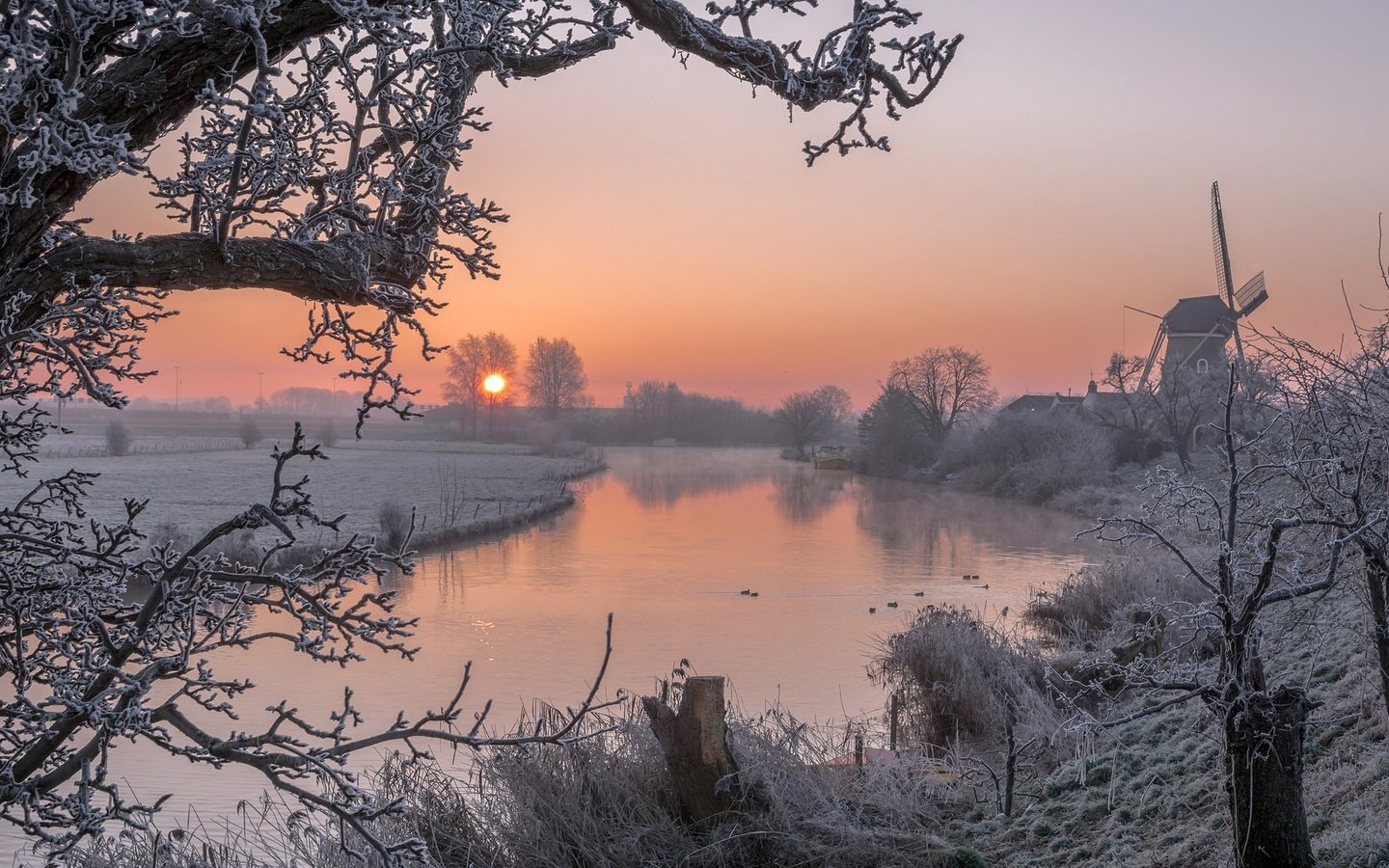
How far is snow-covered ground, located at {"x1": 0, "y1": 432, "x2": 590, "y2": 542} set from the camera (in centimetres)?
2611

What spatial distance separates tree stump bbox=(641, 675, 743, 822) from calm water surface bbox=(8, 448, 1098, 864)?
2.83 meters

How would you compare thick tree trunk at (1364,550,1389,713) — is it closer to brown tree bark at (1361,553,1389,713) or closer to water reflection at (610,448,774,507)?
brown tree bark at (1361,553,1389,713)

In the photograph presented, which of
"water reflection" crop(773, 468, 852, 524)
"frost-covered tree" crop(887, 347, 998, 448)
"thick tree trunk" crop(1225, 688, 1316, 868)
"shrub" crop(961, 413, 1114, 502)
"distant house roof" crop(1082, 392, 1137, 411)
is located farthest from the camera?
"frost-covered tree" crop(887, 347, 998, 448)

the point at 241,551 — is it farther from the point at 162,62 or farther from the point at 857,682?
the point at 162,62

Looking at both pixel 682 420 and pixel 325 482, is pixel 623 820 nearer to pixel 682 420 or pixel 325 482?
pixel 325 482

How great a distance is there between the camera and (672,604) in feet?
59.0

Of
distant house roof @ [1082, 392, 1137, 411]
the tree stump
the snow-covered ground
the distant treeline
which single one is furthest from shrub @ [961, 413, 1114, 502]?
the distant treeline

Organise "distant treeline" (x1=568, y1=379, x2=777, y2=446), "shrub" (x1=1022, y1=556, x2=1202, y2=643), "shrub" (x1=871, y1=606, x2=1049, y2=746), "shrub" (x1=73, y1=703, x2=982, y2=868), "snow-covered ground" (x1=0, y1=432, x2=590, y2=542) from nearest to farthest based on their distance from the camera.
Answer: "shrub" (x1=73, y1=703, x2=982, y2=868), "shrub" (x1=871, y1=606, x2=1049, y2=746), "shrub" (x1=1022, y1=556, x2=1202, y2=643), "snow-covered ground" (x1=0, y1=432, x2=590, y2=542), "distant treeline" (x1=568, y1=379, x2=777, y2=446)

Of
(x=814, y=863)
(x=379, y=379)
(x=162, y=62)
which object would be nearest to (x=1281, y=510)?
(x=814, y=863)

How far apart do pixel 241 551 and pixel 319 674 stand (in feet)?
15.4

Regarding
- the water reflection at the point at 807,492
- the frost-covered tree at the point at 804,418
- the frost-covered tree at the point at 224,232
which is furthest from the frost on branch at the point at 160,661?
the frost-covered tree at the point at 804,418

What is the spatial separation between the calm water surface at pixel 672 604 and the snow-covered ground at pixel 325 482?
2834 mm

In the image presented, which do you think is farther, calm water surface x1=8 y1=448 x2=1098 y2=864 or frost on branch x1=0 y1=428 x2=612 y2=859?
calm water surface x1=8 y1=448 x2=1098 y2=864

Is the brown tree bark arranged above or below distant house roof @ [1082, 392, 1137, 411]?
below
